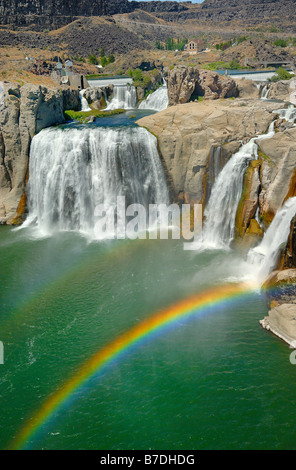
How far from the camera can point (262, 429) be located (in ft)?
40.5

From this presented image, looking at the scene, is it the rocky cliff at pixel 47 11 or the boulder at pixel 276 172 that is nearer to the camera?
the boulder at pixel 276 172

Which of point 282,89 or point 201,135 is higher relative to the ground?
point 282,89

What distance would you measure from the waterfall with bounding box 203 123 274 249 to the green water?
1.73 meters

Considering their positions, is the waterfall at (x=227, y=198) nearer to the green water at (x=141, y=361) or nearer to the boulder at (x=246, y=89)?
the green water at (x=141, y=361)

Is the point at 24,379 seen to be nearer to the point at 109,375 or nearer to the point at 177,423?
the point at 109,375

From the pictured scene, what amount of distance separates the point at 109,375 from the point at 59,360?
7.71ft

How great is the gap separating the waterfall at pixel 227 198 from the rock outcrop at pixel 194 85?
1450cm

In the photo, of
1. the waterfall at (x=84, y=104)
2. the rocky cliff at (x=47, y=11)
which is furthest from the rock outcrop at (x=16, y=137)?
the rocky cliff at (x=47, y=11)

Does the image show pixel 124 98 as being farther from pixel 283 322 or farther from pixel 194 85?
pixel 283 322

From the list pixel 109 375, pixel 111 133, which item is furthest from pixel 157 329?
pixel 111 133

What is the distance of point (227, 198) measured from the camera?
24.3m

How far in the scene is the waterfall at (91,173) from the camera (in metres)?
27.7

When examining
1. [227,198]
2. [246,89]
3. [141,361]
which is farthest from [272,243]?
[246,89]

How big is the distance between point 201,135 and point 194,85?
12782mm
